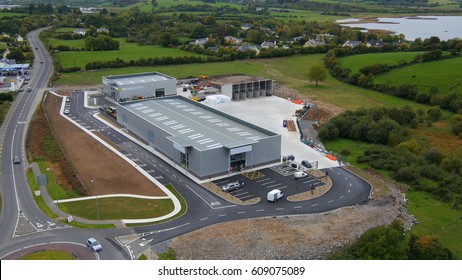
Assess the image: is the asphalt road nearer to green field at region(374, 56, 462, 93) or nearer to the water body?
green field at region(374, 56, 462, 93)

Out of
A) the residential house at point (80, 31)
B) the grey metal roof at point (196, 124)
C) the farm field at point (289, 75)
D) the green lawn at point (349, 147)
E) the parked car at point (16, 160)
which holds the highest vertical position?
the residential house at point (80, 31)

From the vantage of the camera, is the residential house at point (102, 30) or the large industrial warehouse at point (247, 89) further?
the residential house at point (102, 30)

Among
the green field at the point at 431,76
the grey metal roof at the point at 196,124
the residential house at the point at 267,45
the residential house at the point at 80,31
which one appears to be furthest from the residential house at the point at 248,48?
the grey metal roof at the point at 196,124

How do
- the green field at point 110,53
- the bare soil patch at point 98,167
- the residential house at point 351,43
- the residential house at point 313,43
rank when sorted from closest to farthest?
the bare soil patch at point 98,167
the green field at point 110,53
the residential house at point 351,43
the residential house at point 313,43

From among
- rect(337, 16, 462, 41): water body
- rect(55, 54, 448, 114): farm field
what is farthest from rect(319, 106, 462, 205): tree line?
rect(337, 16, 462, 41): water body

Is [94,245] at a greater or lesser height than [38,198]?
greater

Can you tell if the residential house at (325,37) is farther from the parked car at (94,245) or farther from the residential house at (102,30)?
the parked car at (94,245)

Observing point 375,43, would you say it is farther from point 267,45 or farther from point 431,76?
point 431,76

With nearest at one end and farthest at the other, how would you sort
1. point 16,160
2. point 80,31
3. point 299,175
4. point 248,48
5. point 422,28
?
point 299,175
point 16,160
point 248,48
point 80,31
point 422,28

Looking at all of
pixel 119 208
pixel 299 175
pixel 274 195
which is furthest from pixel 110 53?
pixel 274 195
